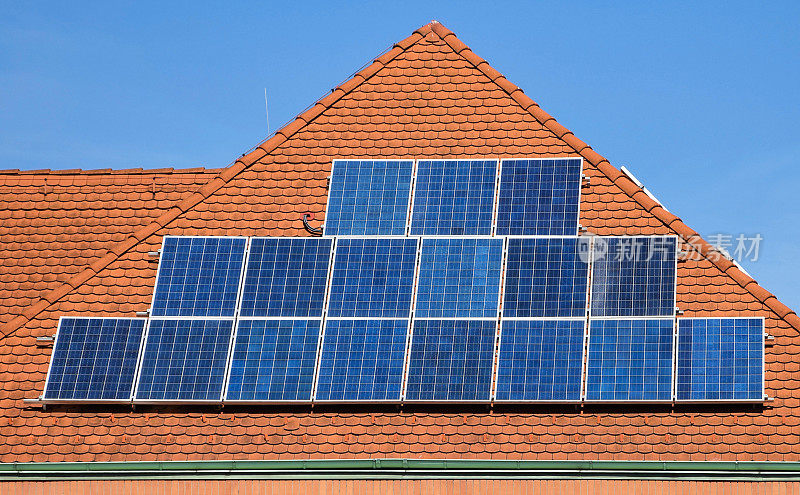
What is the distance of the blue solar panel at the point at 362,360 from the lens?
19.9 metres

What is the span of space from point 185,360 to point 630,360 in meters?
6.92

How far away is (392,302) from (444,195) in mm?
2277

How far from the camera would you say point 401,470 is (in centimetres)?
1944

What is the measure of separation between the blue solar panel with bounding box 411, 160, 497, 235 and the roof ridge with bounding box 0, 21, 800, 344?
1.56m

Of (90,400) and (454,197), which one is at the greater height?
(454,197)

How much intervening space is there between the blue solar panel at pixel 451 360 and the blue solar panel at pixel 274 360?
1.61m

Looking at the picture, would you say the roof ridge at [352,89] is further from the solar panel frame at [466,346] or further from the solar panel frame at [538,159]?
the solar panel frame at [466,346]

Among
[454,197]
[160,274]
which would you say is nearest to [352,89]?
[454,197]

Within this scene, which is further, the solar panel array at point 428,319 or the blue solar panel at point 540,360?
the solar panel array at point 428,319

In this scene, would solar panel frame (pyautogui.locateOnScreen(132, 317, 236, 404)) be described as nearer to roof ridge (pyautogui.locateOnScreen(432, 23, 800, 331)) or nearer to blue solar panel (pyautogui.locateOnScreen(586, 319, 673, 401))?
blue solar panel (pyautogui.locateOnScreen(586, 319, 673, 401))

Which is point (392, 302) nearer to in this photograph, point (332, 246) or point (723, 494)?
point (332, 246)

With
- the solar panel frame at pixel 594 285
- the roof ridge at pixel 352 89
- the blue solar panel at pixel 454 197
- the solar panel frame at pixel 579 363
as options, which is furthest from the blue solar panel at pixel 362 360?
the roof ridge at pixel 352 89

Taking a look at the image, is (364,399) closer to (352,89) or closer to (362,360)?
(362,360)

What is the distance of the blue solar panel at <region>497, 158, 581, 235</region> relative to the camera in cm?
2134
